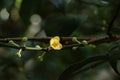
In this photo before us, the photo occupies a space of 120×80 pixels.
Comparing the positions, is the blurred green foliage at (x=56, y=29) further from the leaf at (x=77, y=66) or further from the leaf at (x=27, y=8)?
the leaf at (x=77, y=66)

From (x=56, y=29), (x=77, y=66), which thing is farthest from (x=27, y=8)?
(x=77, y=66)

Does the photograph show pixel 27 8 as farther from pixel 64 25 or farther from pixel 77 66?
pixel 77 66

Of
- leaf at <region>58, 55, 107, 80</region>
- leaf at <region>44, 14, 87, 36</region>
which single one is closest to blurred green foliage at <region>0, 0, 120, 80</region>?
leaf at <region>44, 14, 87, 36</region>

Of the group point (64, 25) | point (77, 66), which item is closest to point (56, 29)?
point (64, 25)

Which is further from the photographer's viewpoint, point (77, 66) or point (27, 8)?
point (27, 8)

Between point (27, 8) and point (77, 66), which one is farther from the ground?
point (27, 8)

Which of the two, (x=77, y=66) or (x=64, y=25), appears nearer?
(x=77, y=66)

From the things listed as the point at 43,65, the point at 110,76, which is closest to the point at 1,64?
the point at 43,65
